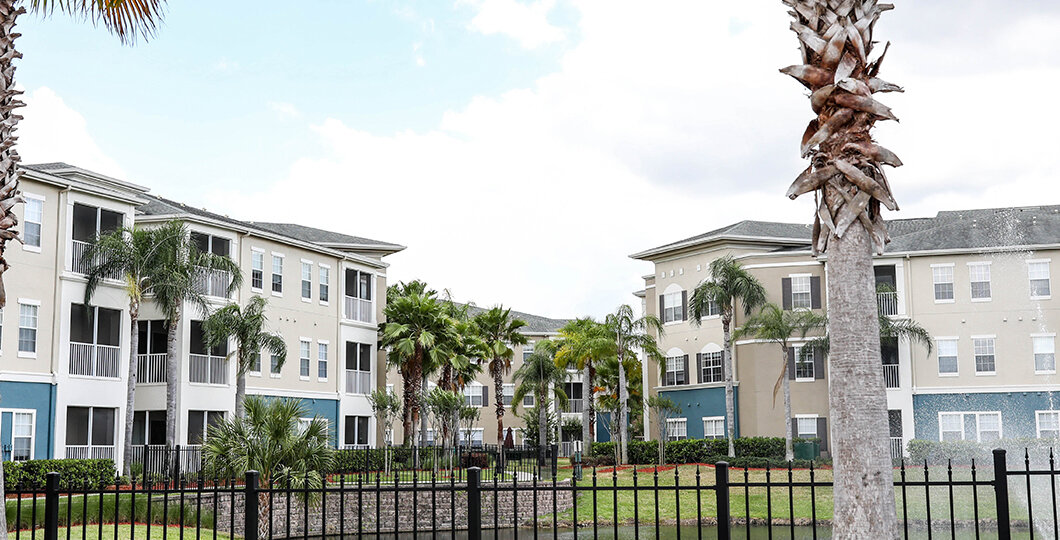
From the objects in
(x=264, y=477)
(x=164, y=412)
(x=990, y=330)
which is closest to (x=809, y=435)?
(x=990, y=330)

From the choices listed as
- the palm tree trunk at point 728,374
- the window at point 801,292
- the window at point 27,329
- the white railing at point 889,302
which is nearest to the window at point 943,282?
the white railing at point 889,302

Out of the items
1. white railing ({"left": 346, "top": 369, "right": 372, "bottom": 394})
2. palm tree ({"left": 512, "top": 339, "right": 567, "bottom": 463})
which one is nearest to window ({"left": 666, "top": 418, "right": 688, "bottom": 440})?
palm tree ({"left": 512, "top": 339, "right": 567, "bottom": 463})

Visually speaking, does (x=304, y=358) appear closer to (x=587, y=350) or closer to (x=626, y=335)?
→ (x=587, y=350)

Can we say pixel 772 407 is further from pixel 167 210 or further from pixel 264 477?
pixel 264 477

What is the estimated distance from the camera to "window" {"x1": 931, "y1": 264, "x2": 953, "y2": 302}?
4550 cm

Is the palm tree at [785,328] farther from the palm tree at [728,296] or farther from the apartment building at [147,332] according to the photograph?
the apartment building at [147,332]

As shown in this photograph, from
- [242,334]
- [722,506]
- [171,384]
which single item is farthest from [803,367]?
[722,506]

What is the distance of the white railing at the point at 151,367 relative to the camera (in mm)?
36281

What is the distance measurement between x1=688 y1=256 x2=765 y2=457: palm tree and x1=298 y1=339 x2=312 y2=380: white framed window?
16.6m

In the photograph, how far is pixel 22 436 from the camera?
3019 cm

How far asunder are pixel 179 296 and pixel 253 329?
130 inches

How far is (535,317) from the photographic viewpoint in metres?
78.1

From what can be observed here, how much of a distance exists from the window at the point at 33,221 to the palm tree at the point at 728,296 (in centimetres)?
2640

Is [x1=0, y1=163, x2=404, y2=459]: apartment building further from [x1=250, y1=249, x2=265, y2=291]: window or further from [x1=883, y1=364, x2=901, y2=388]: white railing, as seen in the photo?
[x1=883, y1=364, x2=901, y2=388]: white railing
